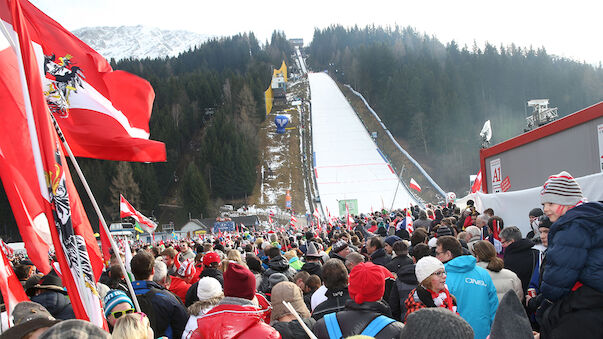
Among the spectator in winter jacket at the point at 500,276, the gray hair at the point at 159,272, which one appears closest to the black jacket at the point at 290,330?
the spectator in winter jacket at the point at 500,276

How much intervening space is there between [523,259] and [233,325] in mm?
3658

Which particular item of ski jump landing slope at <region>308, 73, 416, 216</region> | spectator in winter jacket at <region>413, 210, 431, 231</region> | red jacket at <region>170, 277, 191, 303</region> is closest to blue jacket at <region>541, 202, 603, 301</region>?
red jacket at <region>170, 277, 191, 303</region>

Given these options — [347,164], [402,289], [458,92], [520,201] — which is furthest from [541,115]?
[458,92]

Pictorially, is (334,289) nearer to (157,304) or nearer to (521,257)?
(157,304)

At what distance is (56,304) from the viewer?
507cm

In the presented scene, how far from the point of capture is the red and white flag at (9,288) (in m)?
4.05

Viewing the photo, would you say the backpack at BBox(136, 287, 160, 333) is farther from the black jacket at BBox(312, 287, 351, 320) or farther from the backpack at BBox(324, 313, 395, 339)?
the backpack at BBox(324, 313, 395, 339)

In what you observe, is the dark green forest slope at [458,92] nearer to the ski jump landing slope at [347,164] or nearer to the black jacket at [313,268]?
the ski jump landing slope at [347,164]

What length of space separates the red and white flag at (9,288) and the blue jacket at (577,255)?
3758mm

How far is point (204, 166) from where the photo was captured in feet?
232

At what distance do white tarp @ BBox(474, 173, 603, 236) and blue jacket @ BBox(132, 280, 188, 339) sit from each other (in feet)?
23.3

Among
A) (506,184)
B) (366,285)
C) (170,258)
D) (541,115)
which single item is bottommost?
(170,258)

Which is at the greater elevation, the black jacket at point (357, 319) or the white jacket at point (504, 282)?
the black jacket at point (357, 319)

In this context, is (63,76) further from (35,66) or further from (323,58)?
(323,58)
